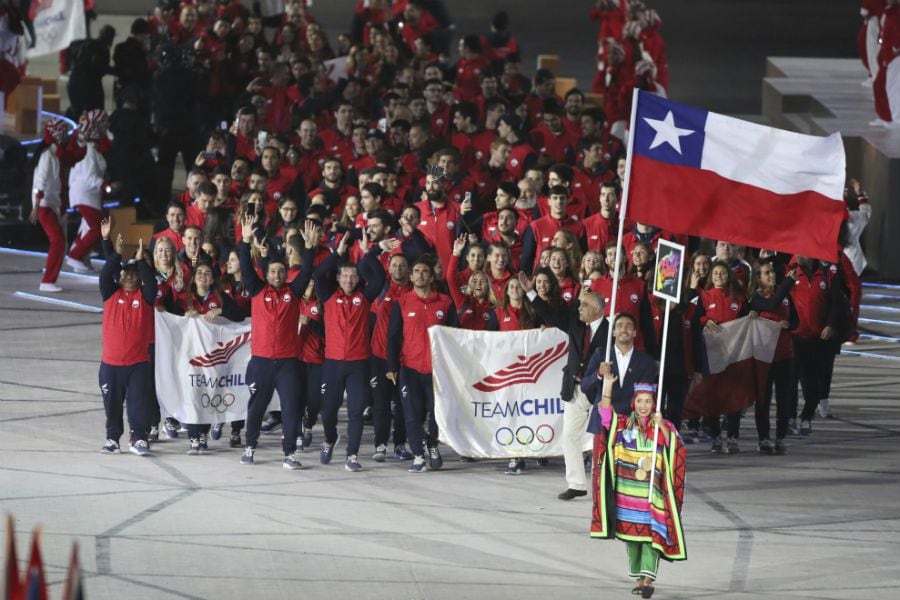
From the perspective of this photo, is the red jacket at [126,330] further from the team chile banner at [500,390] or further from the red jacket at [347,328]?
the team chile banner at [500,390]

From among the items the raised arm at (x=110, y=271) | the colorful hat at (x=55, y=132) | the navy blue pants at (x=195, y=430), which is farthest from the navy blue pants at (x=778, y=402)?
the colorful hat at (x=55, y=132)

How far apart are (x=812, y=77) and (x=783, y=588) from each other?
21889 millimetres

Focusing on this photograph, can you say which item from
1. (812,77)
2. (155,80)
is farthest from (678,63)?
(155,80)

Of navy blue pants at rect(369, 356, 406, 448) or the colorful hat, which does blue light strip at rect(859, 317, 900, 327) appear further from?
the colorful hat

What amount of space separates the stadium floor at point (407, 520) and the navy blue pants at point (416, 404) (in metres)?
0.32

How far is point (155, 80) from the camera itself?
25.9 meters

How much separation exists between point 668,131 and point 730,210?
69 centimetres

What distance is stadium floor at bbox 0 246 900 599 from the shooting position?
11.6m

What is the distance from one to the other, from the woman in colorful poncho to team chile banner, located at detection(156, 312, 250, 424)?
479cm

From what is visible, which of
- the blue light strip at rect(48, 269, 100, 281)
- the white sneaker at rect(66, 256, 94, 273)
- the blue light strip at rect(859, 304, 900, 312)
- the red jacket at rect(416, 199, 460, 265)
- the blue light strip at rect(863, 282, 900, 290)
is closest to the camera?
the red jacket at rect(416, 199, 460, 265)

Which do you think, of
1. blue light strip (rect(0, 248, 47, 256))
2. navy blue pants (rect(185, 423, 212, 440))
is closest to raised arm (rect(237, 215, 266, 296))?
navy blue pants (rect(185, 423, 212, 440))

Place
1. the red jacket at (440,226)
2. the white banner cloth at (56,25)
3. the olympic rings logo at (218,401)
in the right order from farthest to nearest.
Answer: the white banner cloth at (56,25) < the red jacket at (440,226) < the olympic rings logo at (218,401)

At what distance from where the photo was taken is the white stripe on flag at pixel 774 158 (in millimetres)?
12016

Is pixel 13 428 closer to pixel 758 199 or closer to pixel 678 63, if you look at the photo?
pixel 758 199
